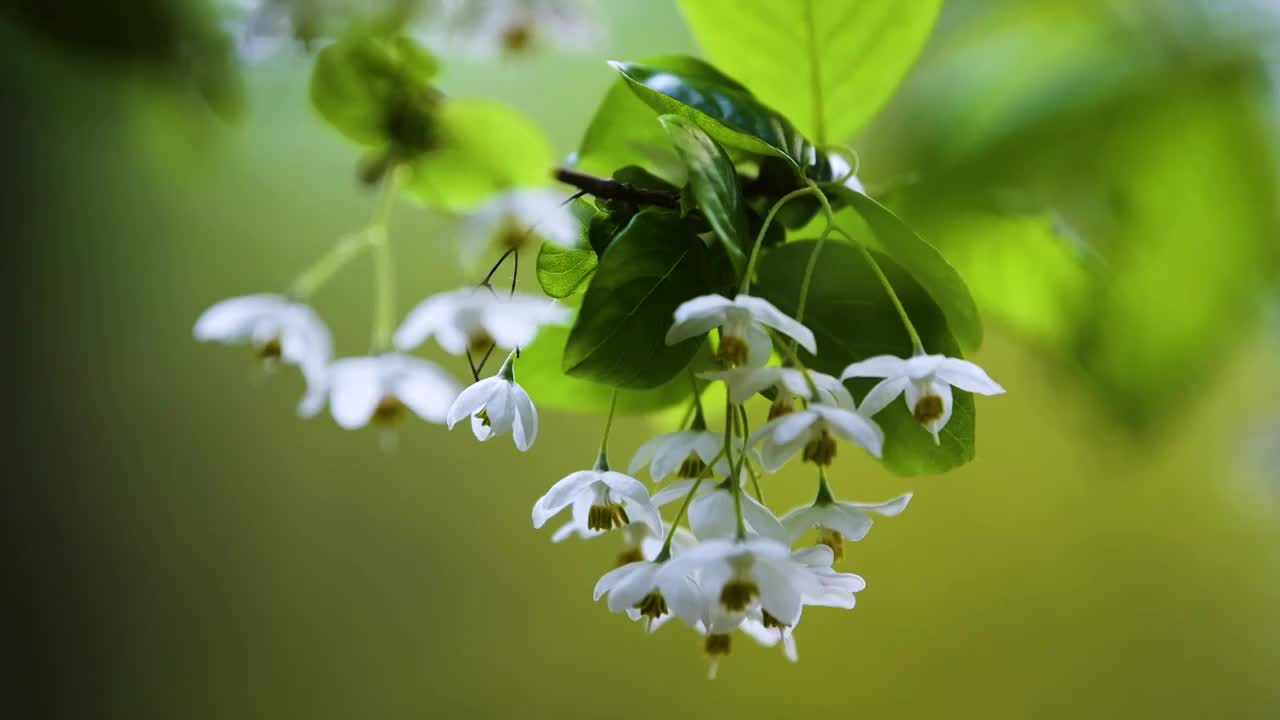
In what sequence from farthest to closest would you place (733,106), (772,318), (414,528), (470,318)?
(414,528)
(470,318)
(733,106)
(772,318)

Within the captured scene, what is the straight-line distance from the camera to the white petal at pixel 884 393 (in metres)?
0.33

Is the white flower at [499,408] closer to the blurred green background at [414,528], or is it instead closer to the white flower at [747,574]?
the white flower at [747,574]

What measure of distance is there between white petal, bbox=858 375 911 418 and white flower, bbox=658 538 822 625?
0.21ft

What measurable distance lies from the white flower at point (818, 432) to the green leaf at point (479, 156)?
306mm

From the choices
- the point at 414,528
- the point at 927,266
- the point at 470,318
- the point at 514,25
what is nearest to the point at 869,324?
the point at 927,266

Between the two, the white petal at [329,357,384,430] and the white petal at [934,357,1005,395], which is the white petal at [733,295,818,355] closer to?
the white petal at [934,357,1005,395]

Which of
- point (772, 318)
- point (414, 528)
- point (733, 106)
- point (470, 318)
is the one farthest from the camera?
point (414, 528)

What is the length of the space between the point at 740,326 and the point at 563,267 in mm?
74

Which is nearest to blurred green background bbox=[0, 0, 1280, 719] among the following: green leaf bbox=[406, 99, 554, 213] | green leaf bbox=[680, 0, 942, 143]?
green leaf bbox=[406, 99, 554, 213]

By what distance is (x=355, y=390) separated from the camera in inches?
21.2

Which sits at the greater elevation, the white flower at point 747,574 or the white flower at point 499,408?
the white flower at point 499,408

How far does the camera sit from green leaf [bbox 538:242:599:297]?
13.5 inches

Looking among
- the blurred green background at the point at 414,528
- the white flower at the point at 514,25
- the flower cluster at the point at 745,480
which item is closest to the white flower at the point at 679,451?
the flower cluster at the point at 745,480

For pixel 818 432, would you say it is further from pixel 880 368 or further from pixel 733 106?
pixel 733 106
